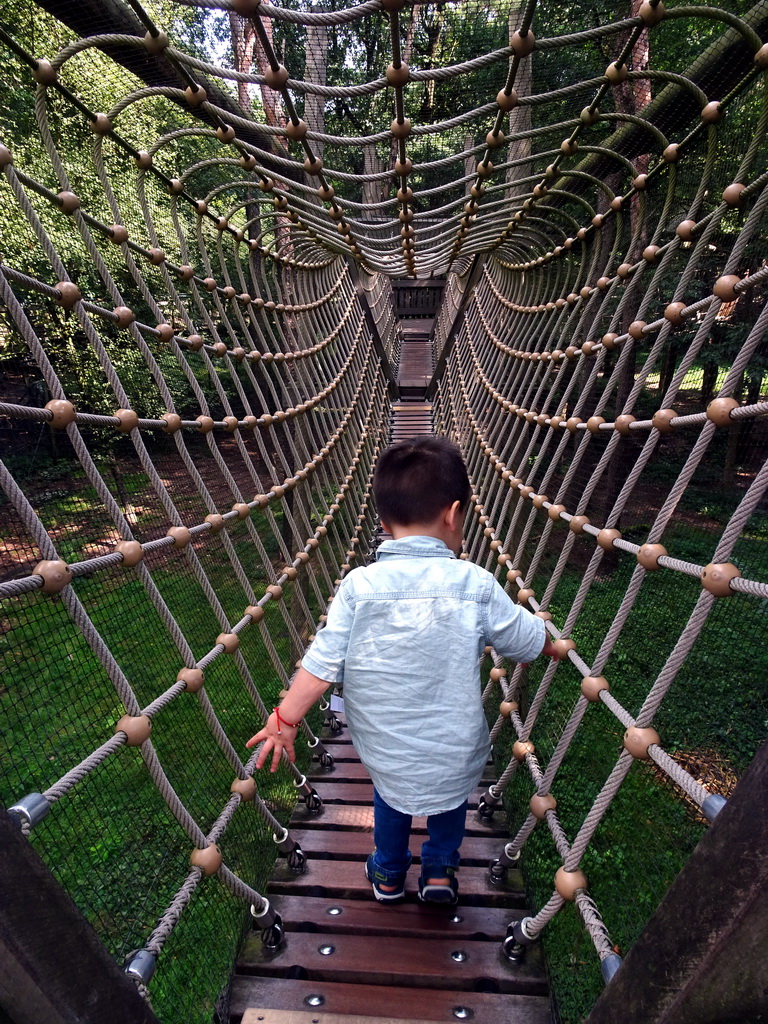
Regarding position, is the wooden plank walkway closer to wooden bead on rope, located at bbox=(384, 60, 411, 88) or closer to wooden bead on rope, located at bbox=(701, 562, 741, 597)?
wooden bead on rope, located at bbox=(701, 562, 741, 597)

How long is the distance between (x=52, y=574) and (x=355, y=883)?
2.81 feet

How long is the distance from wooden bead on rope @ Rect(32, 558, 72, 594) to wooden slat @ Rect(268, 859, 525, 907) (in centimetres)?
80

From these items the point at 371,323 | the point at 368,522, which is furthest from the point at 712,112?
the point at 371,323

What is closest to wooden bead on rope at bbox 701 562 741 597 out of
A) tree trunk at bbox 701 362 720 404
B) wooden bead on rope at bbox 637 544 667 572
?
wooden bead on rope at bbox 637 544 667 572

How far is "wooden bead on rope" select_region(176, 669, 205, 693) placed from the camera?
3.20 ft

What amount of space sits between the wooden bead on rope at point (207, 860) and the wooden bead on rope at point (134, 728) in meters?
0.22

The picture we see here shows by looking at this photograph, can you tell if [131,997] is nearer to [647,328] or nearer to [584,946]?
[647,328]

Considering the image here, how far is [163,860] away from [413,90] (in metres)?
3.61

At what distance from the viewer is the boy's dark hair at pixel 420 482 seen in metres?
0.90

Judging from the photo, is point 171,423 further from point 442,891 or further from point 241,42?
point 241,42

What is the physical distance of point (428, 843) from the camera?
102cm

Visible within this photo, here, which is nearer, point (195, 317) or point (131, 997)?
point (131, 997)

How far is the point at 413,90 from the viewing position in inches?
117

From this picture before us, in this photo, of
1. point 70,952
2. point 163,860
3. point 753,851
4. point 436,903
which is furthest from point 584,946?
point 70,952
